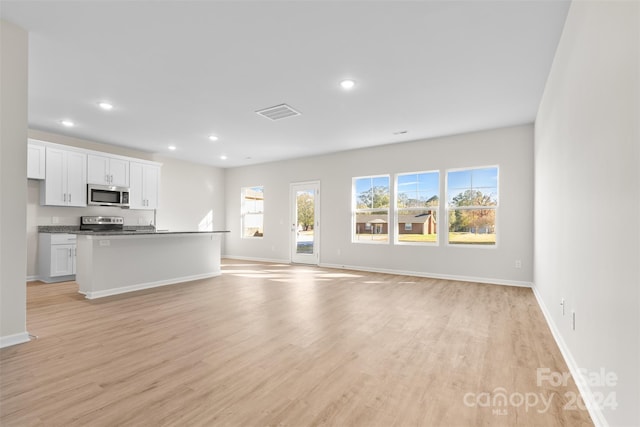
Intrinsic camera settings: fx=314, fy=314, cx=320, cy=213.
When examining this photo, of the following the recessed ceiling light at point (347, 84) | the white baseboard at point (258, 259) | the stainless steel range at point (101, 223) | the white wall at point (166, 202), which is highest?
the recessed ceiling light at point (347, 84)

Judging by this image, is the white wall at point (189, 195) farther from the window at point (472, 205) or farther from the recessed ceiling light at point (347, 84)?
the window at point (472, 205)

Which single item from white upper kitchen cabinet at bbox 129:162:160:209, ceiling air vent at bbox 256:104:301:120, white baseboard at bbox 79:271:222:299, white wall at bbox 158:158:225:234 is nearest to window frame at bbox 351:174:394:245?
ceiling air vent at bbox 256:104:301:120

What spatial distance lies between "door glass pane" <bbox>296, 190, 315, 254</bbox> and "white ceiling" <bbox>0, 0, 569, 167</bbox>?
2.68m

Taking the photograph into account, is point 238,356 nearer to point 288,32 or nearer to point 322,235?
point 288,32

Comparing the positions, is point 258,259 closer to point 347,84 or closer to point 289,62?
point 347,84

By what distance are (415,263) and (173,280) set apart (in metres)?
4.51

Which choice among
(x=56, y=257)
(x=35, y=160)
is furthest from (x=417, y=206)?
(x=35, y=160)

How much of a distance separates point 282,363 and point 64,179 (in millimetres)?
5866

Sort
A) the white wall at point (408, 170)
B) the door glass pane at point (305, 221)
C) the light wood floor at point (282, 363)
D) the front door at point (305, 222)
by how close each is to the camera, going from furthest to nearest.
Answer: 1. the door glass pane at point (305, 221)
2. the front door at point (305, 222)
3. the white wall at point (408, 170)
4. the light wood floor at point (282, 363)

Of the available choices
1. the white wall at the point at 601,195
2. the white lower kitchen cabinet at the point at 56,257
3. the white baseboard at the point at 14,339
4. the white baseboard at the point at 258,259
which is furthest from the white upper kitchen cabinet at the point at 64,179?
the white wall at the point at 601,195

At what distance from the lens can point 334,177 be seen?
743 cm

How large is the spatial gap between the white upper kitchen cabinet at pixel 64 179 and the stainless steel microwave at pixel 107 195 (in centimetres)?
11

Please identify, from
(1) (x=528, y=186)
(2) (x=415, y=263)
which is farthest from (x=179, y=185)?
(1) (x=528, y=186)

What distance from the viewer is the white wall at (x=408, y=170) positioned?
530cm
